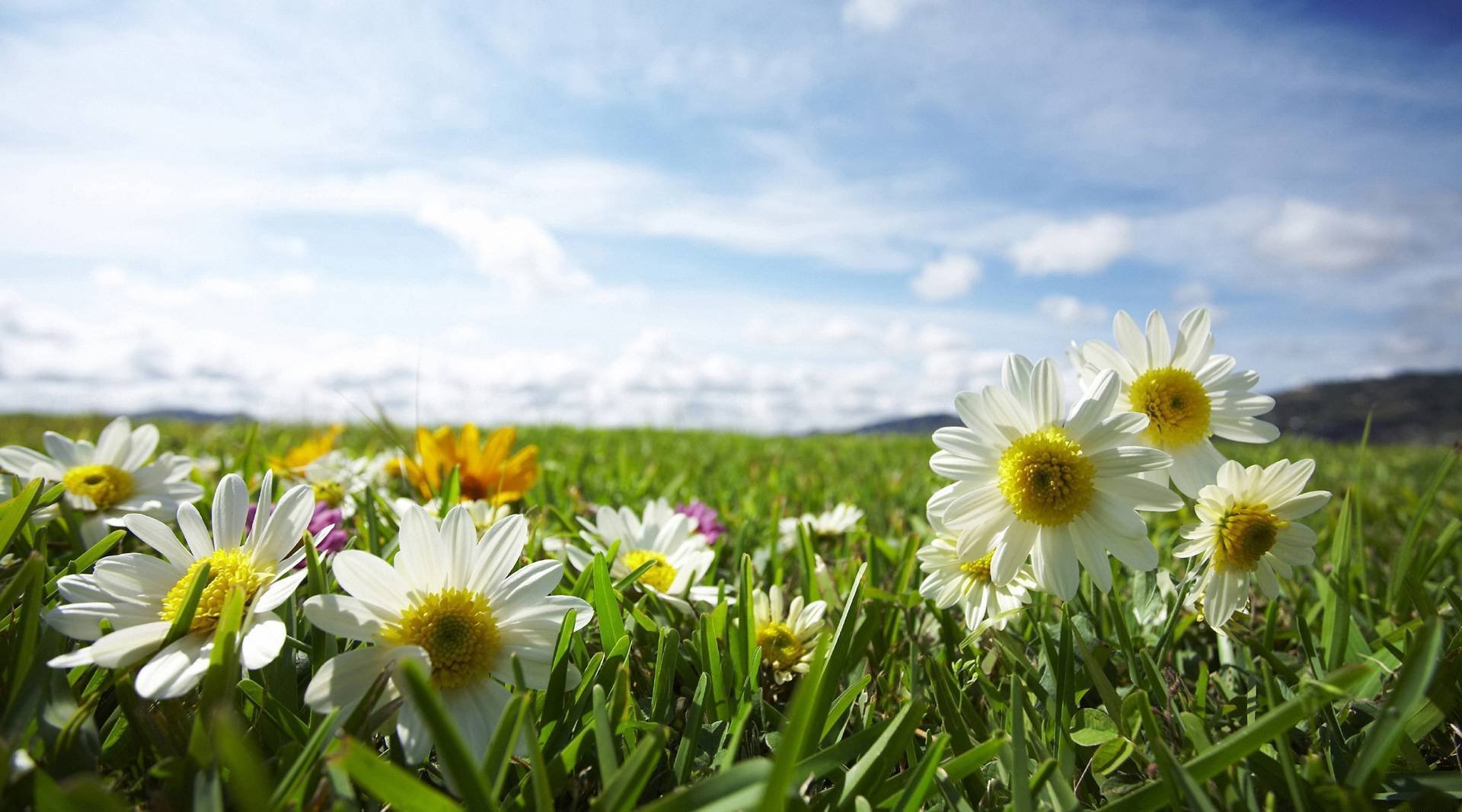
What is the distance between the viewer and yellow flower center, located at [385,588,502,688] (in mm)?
931

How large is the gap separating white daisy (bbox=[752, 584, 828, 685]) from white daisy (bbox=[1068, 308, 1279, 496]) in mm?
599

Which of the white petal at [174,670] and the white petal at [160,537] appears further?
the white petal at [160,537]

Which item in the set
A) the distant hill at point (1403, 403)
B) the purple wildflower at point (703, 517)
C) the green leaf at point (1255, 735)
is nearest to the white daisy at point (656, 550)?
the purple wildflower at point (703, 517)

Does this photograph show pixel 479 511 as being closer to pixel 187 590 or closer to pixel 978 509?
pixel 187 590

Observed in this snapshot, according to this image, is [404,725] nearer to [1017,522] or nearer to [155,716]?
[155,716]

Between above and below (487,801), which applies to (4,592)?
above

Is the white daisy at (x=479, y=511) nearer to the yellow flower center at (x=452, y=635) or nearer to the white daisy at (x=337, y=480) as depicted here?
the white daisy at (x=337, y=480)

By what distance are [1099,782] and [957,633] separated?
0.43 m

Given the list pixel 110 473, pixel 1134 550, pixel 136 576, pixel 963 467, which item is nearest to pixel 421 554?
pixel 136 576

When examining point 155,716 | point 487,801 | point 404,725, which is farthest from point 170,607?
point 487,801

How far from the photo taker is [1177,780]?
85 centimetres

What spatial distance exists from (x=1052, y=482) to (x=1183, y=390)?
1.06 feet

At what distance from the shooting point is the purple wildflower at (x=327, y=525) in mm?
1562

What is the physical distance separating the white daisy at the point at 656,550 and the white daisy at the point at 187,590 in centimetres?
51
